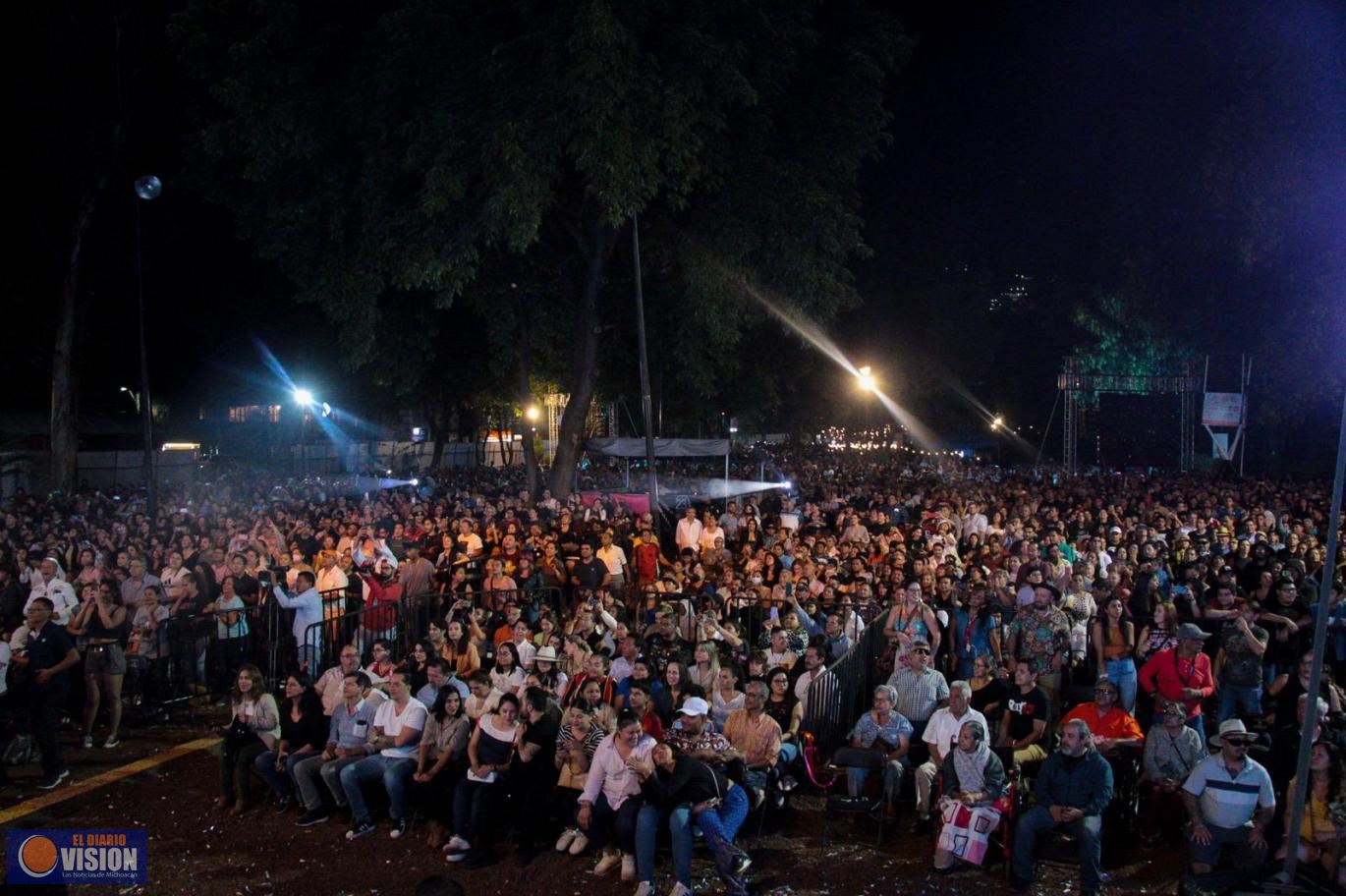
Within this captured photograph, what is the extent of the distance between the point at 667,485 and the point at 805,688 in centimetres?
1850

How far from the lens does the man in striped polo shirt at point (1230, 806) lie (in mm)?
6406

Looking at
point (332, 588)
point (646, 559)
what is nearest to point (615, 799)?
point (332, 588)

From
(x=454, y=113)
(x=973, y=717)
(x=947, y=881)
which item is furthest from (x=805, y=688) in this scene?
(x=454, y=113)

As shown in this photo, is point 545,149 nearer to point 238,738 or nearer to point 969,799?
point 238,738

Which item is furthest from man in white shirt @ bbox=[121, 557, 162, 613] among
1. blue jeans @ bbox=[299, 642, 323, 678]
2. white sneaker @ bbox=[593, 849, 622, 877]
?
white sneaker @ bbox=[593, 849, 622, 877]

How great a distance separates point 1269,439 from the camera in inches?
1423

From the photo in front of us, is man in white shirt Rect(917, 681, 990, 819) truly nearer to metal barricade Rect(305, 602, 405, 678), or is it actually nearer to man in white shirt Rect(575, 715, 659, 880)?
man in white shirt Rect(575, 715, 659, 880)

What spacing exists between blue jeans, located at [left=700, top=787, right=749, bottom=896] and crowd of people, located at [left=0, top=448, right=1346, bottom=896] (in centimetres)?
2

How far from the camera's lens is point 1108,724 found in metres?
7.79

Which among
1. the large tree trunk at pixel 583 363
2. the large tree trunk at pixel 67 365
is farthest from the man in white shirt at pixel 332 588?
the large tree trunk at pixel 67 365

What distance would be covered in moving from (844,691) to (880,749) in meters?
1.42

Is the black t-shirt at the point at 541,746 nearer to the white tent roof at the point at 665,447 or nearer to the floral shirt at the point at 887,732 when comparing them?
the floral shirt at the point at 887,732

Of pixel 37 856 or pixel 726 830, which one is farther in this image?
pixel 726 830

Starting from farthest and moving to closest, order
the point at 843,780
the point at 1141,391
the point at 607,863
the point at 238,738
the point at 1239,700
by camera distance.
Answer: the point at 1141,391
the point at 1239,700
the point at 843,780
the point at 238,738
the point at 607,863
